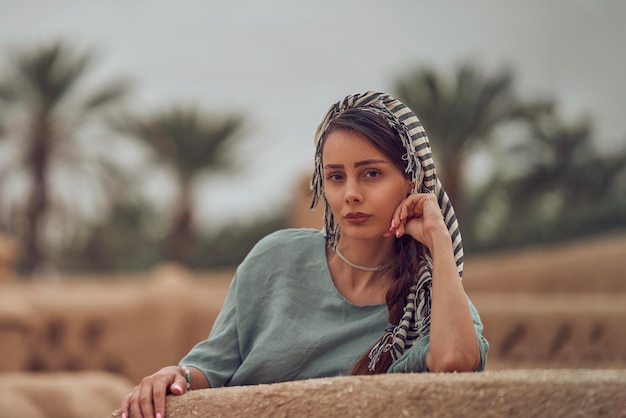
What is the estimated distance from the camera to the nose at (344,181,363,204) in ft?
7.70

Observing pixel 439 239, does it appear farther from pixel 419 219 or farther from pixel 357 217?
pixel 357 217

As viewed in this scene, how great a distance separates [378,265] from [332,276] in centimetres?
14

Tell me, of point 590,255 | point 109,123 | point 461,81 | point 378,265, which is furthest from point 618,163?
point 378,265

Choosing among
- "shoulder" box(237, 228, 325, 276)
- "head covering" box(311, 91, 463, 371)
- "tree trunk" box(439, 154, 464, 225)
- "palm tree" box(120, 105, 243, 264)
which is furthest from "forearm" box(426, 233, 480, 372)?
"palm tree" box(120, 105, 243, 264)

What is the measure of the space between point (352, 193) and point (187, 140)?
17.2 meters

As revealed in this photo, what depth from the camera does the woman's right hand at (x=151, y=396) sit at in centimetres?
206

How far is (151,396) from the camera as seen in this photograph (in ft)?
6.89

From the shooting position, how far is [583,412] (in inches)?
67.1

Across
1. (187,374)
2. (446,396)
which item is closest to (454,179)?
(187,374)

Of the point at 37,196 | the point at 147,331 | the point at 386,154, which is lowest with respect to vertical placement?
the point at 147,331

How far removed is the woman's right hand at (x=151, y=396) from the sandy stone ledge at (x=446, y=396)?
0.21 metres

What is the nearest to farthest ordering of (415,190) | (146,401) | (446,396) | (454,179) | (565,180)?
(446,396) → (146,401) → (415,190) → (454,179) → (565,180)

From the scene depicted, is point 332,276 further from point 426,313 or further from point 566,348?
point 566,348

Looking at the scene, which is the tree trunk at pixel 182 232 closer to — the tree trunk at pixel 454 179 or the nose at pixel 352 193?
the tree trunk at pixel 454 179
